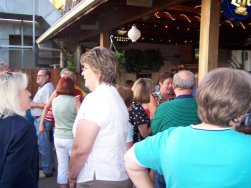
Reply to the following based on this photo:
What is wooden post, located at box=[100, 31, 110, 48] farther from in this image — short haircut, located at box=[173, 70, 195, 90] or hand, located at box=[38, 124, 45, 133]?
short haircut, located at box=[173, 70, 195, 90]

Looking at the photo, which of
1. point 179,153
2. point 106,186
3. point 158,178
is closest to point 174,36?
point 158,178

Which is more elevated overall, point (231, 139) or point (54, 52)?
point (54, 52)

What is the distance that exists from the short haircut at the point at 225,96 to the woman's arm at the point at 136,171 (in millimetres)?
388

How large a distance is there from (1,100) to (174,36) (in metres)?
8.20

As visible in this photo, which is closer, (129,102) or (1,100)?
(1,100)

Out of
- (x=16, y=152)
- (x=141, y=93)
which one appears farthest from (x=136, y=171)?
(x=141, y=93)

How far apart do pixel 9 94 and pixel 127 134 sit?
872mm

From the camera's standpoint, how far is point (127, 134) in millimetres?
2352

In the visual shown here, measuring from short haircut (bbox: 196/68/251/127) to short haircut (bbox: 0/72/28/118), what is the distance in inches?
51.8

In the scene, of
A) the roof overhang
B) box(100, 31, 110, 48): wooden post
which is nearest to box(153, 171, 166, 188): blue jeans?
the roof overhang

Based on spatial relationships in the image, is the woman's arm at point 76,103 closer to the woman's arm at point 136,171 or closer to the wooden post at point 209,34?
the wooden post at point 209,34

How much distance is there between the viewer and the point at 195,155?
1290 millimetres

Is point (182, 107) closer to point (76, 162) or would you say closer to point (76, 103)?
point (76, 162)

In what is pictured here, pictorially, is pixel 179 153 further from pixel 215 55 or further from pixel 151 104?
pixel 151 104
